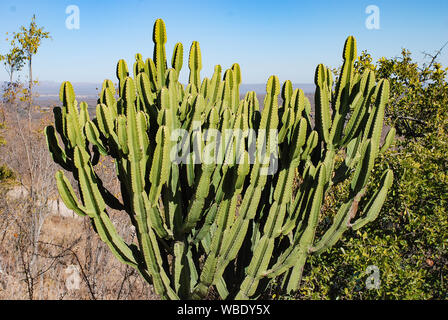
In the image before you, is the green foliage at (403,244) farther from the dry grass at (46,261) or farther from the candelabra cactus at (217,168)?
the dry grass at (46,261)

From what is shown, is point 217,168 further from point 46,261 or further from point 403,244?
point 46,261

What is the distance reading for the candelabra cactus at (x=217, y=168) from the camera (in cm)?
250

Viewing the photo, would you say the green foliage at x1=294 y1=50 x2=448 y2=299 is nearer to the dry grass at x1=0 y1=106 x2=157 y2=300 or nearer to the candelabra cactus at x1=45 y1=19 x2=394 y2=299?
the candelabra cactus at x1=45 y1=19 x2=394 y2=299

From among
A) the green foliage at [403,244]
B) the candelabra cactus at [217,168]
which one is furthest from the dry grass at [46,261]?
the green foliage at [403,244]

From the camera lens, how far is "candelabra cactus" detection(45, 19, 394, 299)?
8.21ft

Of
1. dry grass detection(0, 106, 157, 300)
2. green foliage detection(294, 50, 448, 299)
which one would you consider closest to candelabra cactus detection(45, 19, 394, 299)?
green foliage detection(294, 50, 448, 299)

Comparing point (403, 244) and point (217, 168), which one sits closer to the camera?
point (217, 168)

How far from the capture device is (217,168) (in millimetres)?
2555

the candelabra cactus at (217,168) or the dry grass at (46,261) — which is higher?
the candelabra cactus at (217,168)

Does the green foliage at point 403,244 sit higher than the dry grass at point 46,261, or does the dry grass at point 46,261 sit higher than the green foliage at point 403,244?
the green foliage at point 403,244

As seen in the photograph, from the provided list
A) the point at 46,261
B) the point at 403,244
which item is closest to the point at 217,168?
the point at 403,244

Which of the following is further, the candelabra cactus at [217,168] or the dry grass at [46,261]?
the dry grass at [46,261]

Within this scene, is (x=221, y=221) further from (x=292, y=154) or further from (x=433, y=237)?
(x=433, y=237)
